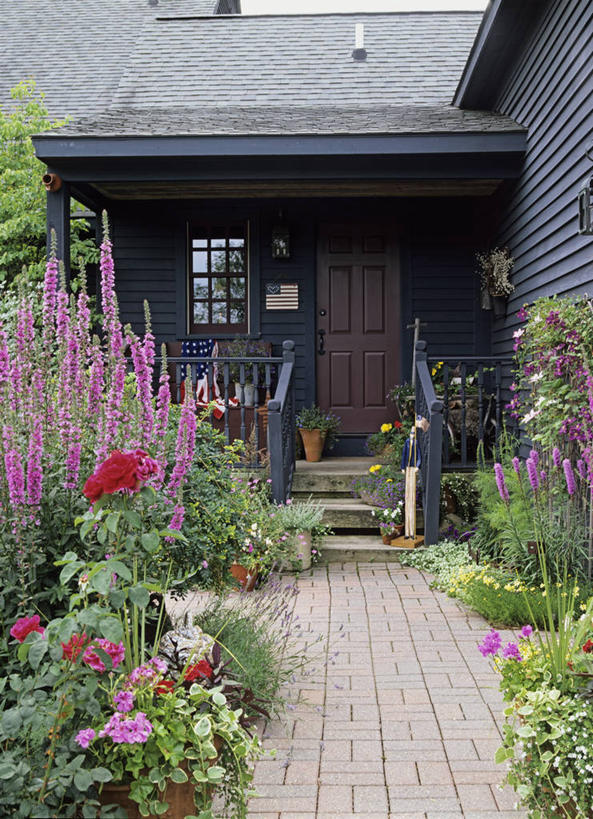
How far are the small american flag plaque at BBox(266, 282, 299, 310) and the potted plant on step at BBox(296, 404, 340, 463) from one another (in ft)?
3.85

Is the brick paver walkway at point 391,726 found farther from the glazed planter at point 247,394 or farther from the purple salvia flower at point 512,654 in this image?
the glazed planter at point 247,394

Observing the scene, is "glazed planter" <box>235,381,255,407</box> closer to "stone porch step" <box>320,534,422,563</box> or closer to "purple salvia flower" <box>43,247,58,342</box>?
"stone porch step" <box>320,534,422,563</box>

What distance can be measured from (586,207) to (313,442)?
12.5 feet

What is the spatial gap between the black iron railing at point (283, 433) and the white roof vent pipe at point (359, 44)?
187 inches

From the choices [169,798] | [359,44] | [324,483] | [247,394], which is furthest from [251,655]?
[359,44]

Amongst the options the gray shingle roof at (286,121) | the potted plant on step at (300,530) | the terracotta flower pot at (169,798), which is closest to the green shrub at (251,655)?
the terracotta flower pot at (169,798)

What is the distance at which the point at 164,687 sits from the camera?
2.33 m

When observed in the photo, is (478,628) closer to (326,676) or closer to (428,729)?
(326,676)

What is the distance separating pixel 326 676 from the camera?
3910 mm

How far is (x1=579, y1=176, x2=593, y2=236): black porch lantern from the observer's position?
5148 millimetres

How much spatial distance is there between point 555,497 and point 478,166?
3.33 meters

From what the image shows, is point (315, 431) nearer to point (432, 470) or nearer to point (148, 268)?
point (432, 470)

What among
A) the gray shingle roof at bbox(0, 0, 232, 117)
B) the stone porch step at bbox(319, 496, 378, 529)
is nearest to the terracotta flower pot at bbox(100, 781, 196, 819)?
the stone porch step at bbox(319, 496, 378, 529)

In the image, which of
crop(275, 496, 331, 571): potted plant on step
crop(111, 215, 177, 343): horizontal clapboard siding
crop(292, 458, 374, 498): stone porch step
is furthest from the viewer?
crop(111, 215, 177, 343): horizontal clapboard siding
